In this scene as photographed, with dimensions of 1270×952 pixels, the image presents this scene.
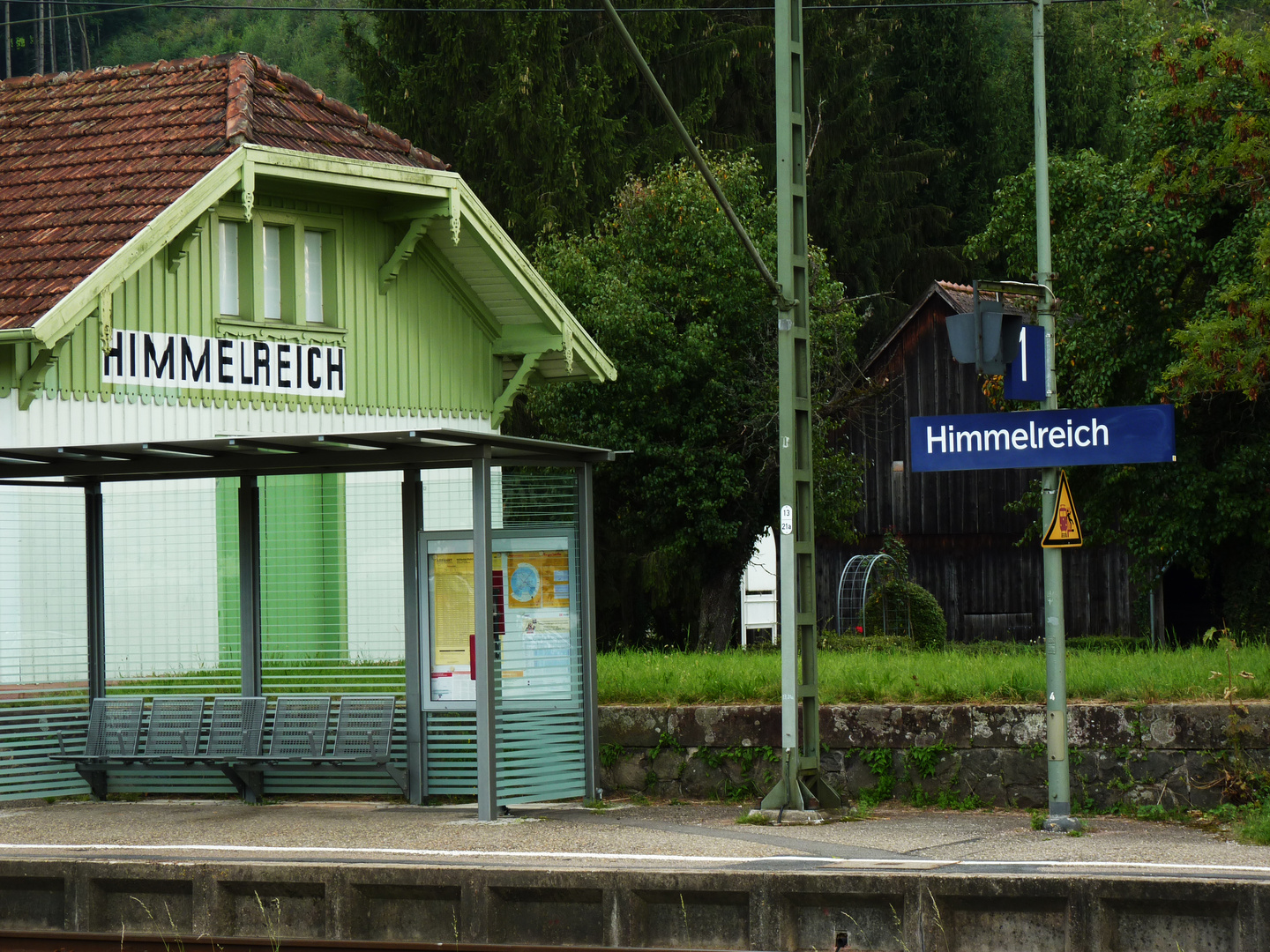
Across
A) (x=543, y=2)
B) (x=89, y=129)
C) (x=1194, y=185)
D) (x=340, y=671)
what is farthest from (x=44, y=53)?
(x=340, y=671)

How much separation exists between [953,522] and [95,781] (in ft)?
82.1

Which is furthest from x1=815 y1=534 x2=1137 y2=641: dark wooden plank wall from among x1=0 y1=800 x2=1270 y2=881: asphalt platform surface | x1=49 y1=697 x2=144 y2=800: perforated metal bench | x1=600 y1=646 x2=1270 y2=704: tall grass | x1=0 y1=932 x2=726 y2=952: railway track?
x1=0 y1=932 x2=726 y2=952: railway track

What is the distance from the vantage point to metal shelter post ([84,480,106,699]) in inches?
565

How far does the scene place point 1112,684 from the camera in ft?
41.9

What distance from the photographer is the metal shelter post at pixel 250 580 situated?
13648mm

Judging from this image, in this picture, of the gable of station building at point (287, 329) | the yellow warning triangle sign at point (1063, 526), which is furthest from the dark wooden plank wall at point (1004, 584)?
the yellow warning triangle sign at point (1063, 526)

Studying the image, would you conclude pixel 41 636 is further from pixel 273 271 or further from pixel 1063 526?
pixel 1063 526

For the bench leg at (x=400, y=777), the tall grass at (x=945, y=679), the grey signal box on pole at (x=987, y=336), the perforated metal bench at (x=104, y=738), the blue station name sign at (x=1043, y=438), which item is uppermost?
the grey signal box on pole at (x=987, y=336)

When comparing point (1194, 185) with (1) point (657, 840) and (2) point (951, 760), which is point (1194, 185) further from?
(1) point (657, 840)

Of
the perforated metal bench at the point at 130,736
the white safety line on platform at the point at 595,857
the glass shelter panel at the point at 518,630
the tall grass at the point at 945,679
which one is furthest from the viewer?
the perforated metal bench at the point at 130,736

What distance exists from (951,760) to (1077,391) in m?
13.2

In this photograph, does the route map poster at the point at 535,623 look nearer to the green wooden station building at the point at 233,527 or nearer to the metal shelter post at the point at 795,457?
the green wooden station building at the point at 233,527

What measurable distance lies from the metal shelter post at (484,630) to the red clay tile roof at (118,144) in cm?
538

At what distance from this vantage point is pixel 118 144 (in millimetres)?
18547
